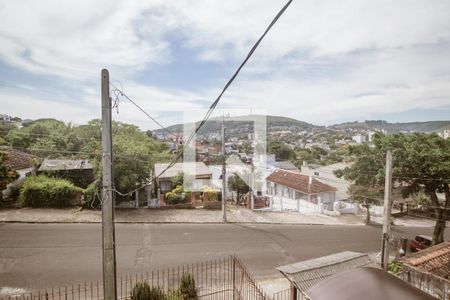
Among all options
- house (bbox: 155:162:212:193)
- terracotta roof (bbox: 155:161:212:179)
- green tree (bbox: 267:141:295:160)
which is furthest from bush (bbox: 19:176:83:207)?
green tree (bbox: 267:141:295:160)

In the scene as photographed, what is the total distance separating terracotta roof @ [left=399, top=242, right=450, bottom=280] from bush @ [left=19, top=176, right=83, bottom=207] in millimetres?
18961

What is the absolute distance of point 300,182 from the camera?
30156 mm

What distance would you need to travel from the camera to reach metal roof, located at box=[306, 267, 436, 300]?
190 inches

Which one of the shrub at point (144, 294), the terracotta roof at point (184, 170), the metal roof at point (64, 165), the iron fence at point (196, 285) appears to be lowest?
the iron fence at point (196, 285)

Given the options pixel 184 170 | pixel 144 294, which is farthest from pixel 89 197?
pixel 144 294

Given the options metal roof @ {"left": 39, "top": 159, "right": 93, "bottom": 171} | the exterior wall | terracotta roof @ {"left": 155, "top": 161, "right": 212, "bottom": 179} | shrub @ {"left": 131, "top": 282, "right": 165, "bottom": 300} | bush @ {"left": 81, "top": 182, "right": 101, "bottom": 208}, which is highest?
metal roof @ {"left": 39, "top": 159, "right": 93, "bottom": 171}

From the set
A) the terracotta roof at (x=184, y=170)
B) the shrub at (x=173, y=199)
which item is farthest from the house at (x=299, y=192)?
the shrub at (x=173, y=199)

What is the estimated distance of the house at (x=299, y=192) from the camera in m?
25.6

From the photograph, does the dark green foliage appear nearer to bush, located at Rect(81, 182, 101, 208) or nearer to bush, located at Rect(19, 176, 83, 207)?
bush, located at Rect(81, 182, 101, 208)

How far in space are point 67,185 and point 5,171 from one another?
3469 mm

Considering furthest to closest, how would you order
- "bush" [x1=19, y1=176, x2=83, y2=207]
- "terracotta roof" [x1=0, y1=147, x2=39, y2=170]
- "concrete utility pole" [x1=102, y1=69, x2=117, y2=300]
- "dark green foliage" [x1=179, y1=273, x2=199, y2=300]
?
1. "terracotta roof" [x1=0, y1=147, x2=39, y2=170]
2. "bush" [x1=19, y1=176, x2=83, y2=207]
3. "dark green foliage" [x1=179, y1=273, x2=199, y2=300]
4. "concrete utility pole" [x1=102, y1=69, x2=117, y2=300]

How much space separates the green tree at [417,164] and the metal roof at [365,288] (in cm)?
1444

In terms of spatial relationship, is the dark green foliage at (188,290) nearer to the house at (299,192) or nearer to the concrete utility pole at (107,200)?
the concrete utility pole at (107,200)

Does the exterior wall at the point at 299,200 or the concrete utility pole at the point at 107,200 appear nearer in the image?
the concrete utility pole at the point at 107,200
